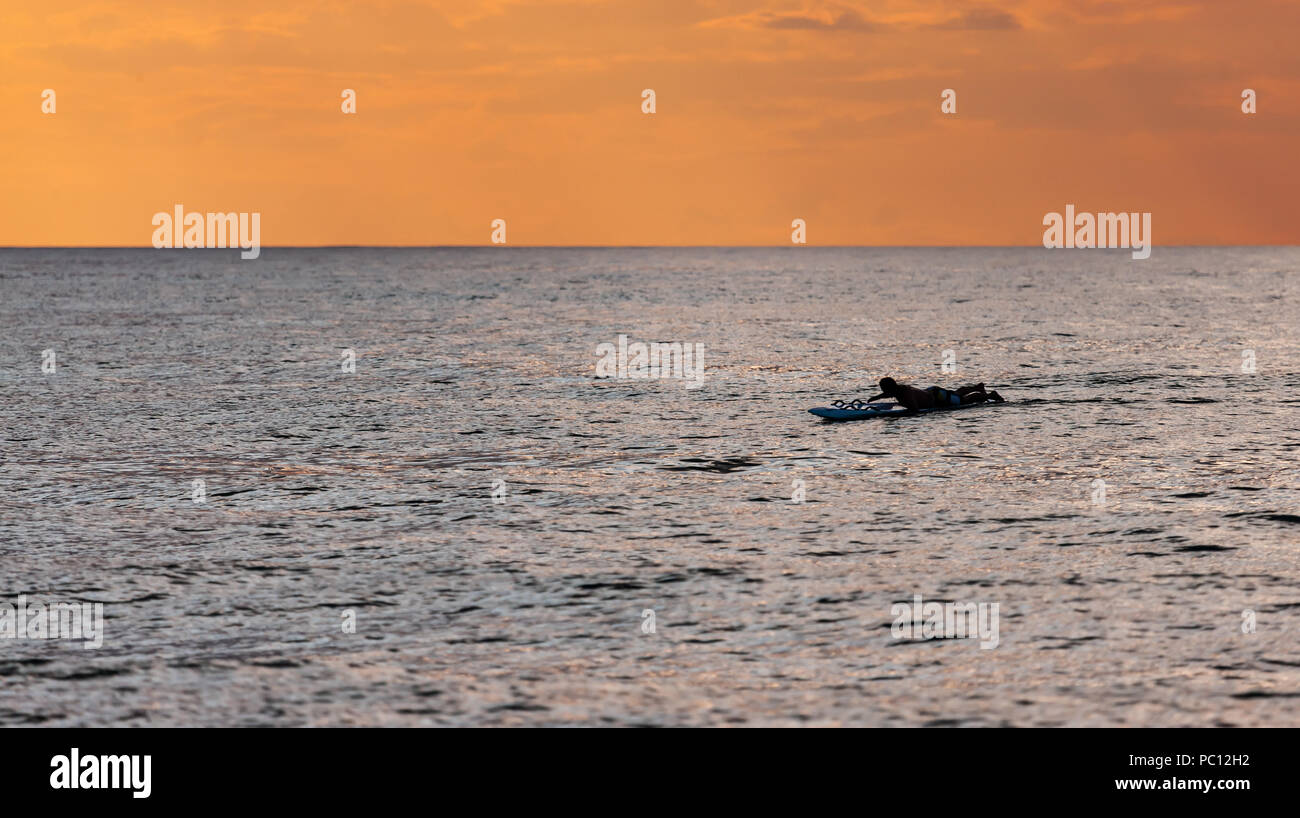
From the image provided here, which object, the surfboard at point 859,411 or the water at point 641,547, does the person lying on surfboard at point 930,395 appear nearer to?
the surfboard at point 859,411

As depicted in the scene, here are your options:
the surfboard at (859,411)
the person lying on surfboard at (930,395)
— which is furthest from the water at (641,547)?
the person lying on surfboard at (930,395)

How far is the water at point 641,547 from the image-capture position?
47.4 feet

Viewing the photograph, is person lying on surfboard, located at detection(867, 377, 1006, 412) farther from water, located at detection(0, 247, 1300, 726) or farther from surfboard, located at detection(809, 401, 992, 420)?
water, located at detection(0, 247, 1300, 726)

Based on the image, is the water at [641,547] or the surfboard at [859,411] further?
the surfboard at [859,411]

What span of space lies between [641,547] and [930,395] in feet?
65.0

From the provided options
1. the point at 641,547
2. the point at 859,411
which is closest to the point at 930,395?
the point at 859,411

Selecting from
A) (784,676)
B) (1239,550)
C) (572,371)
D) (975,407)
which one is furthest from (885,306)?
(784,676)

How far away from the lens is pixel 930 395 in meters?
39.2

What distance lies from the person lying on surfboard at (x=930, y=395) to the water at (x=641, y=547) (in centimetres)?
81

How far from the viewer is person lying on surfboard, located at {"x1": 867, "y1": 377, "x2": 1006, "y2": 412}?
124ft

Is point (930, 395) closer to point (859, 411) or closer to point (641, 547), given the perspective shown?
point (859, 411)

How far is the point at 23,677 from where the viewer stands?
49.3 feet
